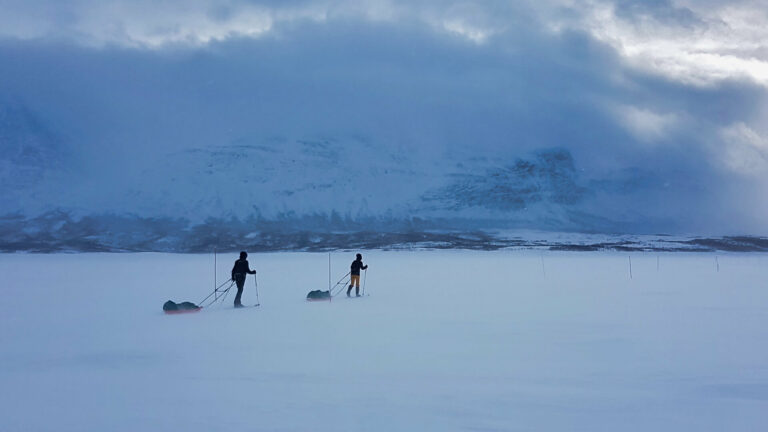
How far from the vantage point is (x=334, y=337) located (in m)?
10.1

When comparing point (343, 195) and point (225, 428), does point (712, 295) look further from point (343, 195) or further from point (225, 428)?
point (343, 195)

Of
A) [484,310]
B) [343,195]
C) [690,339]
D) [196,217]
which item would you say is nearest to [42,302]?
[484,310]

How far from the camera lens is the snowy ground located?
590 cm

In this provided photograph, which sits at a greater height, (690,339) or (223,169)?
(223,169)

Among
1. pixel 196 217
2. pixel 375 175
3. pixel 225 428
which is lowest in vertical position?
pixel 225 428

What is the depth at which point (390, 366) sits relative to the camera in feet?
26.1

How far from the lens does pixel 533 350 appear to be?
9.03m

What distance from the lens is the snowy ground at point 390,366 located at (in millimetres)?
5902

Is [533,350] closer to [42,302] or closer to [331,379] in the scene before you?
[331,379]

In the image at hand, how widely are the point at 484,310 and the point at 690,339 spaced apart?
176 inches

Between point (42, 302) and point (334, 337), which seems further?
point (42, 302)

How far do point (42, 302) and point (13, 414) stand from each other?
10622mm

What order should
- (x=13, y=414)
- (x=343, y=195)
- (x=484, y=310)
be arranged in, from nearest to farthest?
(x=13, y=414)
(x=484, y=310)
(x=343, y=195)

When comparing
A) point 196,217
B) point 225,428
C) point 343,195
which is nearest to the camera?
point 225,428
